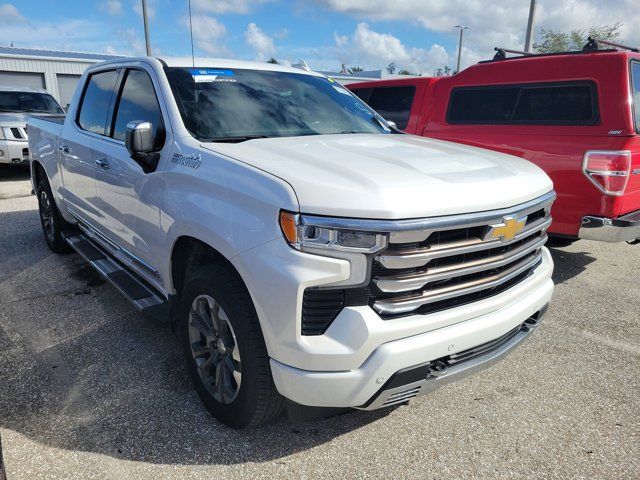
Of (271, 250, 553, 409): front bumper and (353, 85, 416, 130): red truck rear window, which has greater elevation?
(353, 85, 416, 130): red truck rear window

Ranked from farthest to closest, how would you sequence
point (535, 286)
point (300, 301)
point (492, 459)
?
point (535, 286) < point (492, 459) < point (300, 301)

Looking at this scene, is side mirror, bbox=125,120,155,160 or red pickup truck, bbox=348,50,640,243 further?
red pickup truck, bbox=348,50,640,243

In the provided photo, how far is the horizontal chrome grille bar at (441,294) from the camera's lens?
2.03 meters

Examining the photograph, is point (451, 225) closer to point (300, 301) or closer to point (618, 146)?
point (300, 301)

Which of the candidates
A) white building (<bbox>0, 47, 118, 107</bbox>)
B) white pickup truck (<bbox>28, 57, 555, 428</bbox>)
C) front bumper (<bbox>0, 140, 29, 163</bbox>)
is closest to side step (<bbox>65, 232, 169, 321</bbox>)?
white pickup truck (<bbox>28, 57, 555, 428</bbox>)

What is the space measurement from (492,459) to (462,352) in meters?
0.62

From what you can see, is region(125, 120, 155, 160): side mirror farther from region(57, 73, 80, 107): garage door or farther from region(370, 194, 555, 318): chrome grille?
region(57, 73, 80, 107): garage door

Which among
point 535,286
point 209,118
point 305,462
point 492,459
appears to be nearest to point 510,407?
point 492,459

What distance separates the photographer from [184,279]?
2904 millimetres

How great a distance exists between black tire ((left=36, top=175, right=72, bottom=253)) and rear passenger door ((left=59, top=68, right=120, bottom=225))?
591mm

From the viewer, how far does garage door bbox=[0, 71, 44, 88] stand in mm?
25344

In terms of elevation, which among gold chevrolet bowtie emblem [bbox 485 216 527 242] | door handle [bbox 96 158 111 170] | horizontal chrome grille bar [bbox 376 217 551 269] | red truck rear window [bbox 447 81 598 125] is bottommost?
horizontal chrome grille bar [bbox 376 217 551 269]

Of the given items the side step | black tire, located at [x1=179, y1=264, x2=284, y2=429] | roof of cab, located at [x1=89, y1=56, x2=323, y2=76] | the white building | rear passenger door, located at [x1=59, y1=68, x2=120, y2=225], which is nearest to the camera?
black tire, located at [x1=179, y1=264, x2=284, y2=429]

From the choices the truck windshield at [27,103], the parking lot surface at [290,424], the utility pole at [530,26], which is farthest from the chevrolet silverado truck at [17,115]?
the utility pole at [530,26]
